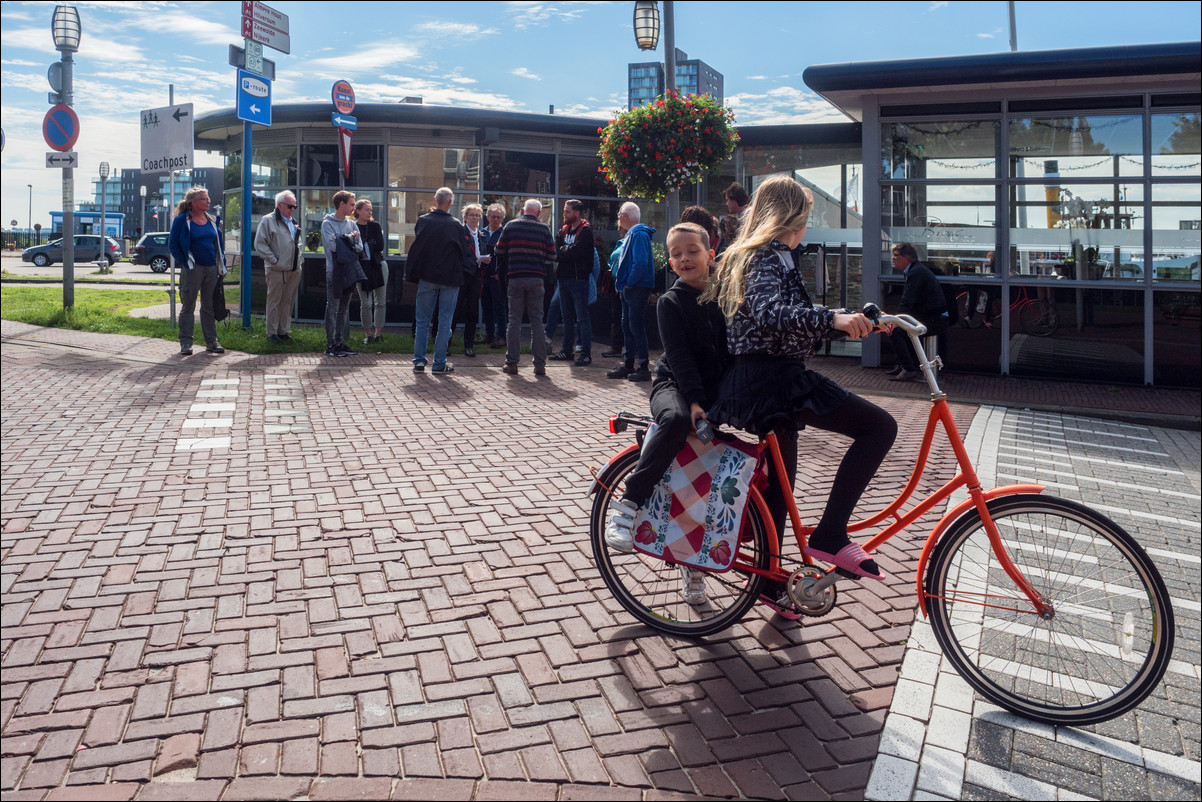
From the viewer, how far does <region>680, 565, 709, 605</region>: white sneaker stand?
13.2 feet

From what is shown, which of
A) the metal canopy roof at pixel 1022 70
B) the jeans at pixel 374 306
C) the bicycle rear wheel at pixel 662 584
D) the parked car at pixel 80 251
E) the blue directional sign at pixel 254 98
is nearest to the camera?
the bicycle rear wheel at pixel 662 584

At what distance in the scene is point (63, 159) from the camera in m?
16.4

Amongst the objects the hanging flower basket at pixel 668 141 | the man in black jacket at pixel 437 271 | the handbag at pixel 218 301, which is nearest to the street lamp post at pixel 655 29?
the hanging flower basket at pixel 668 141

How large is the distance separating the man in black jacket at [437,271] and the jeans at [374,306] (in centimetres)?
212

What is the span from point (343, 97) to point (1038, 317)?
10.3 meters

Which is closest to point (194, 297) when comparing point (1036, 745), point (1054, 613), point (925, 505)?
point (925, 505)

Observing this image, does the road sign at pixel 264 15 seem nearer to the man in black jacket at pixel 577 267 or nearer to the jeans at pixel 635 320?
the man in black jacket at pixel 577 267

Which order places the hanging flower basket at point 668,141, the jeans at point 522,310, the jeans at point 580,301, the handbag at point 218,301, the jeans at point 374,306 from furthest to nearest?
the hanging flower basket at point 668,141
the jeans at point 374,306
the handbag at point 218,301
the jeans at point 580,301
the jeans at point 522,310

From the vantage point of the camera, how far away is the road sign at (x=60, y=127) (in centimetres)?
1588

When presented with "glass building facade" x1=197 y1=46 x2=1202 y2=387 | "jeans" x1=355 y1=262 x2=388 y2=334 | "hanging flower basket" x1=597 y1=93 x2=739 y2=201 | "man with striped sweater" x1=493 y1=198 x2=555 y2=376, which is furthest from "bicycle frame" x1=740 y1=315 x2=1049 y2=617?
"hanging flower basket" x1=597 y1=93 x2=739 y2=201

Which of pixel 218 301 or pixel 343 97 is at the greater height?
pixel 343 97

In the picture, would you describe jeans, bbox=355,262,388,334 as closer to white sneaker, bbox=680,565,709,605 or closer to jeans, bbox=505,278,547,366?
jeans, bbox=505,278,547,366

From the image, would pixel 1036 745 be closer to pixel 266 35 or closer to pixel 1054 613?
pixel 1054 613

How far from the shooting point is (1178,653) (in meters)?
4.55
